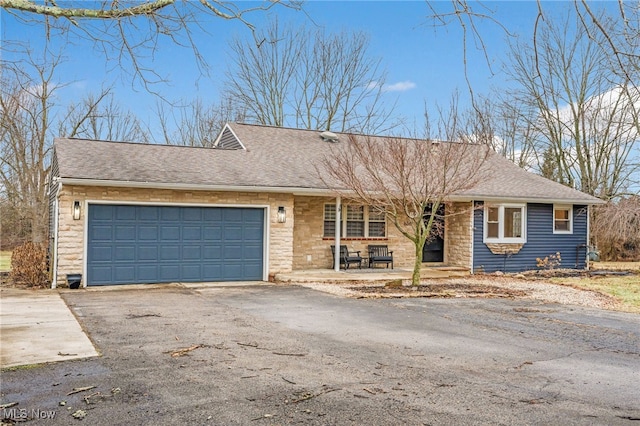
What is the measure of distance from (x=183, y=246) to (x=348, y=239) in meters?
5.22

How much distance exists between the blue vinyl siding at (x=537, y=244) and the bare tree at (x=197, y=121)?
1678 centimetres

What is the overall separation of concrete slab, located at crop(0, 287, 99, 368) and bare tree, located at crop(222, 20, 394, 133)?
63.9 ft

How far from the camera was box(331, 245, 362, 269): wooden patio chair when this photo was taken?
15.6 metres

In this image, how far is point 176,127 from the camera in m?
29.6

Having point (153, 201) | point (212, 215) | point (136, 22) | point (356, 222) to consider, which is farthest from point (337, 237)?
point (136, 22)

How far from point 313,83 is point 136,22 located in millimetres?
23935

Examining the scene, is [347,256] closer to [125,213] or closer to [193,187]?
[193,187]

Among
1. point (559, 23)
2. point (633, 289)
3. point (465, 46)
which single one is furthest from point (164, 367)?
point (559, 23)

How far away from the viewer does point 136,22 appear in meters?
4.31

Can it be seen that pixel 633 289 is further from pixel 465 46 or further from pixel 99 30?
pixel 99 30

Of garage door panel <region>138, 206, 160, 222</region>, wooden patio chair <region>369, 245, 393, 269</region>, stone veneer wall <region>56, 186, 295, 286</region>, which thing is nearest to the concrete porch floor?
wooden patio chair <region>369, 245, 393, 269</region>

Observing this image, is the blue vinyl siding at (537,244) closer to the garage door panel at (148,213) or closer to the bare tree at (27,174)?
the garage door panel at (148,213)

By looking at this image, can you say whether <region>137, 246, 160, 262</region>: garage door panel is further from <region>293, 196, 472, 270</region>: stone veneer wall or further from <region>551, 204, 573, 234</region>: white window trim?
<region>551, 204, 573, 234</region>: white window trim

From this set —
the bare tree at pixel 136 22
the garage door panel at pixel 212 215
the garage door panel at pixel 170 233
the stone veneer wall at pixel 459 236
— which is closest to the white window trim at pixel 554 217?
the stone veneer wall at pixel 459 236
